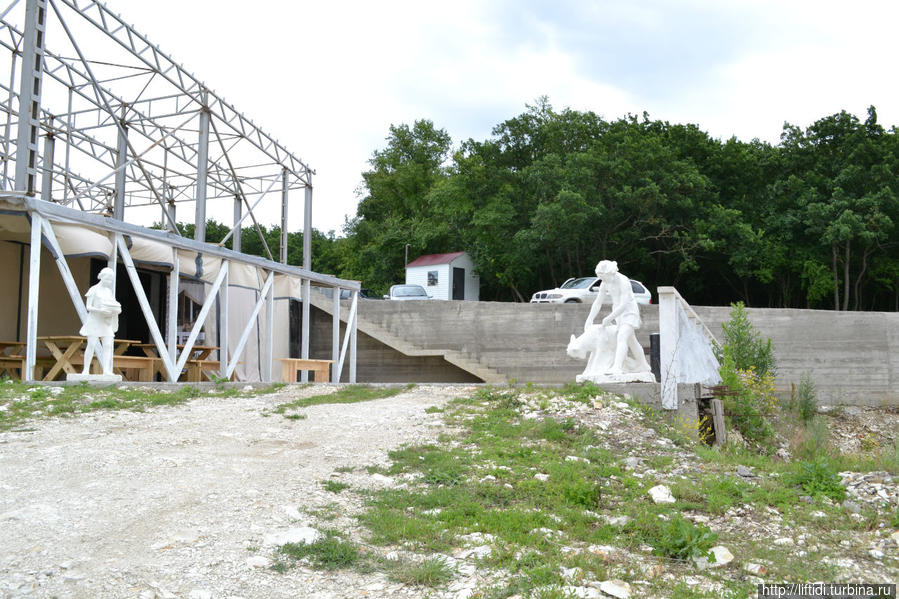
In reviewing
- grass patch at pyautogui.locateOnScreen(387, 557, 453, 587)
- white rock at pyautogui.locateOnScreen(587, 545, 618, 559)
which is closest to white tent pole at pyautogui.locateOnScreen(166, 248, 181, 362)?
grass patch at pyautogui.locateOnScreen(387, 557, 453, 587)

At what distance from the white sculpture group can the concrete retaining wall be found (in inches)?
388

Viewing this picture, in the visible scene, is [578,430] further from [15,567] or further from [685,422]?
[15,567]

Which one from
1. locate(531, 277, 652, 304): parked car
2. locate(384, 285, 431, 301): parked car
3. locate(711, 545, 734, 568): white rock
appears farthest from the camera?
locate(384, 285, 431, 301): parked car

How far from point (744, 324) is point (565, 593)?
1460cm

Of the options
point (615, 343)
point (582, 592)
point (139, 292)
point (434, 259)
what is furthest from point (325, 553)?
point (434, 259)

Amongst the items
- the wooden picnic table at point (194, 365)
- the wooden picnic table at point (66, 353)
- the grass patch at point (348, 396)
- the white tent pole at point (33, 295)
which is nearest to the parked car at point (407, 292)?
the wooden picnic table at point (194, 365)

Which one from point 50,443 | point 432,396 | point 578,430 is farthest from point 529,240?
point 50,443

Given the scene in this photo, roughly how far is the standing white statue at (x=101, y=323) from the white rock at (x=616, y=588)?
8.87 m

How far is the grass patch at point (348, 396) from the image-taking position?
10156 millimetres

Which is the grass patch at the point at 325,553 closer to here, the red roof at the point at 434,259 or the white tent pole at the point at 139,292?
the white tent pole at the point at 139,292

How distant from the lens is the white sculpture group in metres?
11.3

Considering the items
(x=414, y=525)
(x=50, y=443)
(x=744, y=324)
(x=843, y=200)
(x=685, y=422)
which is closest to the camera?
(x=414, y=525)

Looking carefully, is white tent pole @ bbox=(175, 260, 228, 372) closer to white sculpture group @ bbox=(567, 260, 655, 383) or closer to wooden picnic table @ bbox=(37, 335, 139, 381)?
wooden picnic table @ bbox=(37, 335, 139, 381)

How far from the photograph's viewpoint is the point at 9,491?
5.72 meters
